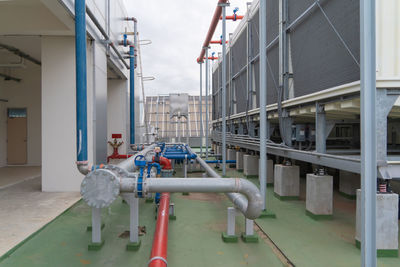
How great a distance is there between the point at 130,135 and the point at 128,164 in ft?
23.1

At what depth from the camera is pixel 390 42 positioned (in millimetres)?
2875

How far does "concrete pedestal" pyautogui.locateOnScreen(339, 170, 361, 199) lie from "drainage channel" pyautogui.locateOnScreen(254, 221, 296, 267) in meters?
2.49

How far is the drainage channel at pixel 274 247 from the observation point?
283 centimetres

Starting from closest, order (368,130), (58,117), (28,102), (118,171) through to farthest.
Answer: (368,130) < (118,171) < (58,117) < (28,102)

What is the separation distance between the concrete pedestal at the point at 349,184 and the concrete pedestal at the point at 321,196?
1504 millimetres

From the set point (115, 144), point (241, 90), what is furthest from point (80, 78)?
point (115, 144)

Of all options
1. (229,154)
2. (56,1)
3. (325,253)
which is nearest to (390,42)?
(325,253)

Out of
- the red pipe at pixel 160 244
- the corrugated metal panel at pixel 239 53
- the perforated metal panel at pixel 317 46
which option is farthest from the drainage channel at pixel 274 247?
the corrugated metal panel at pixel 239 53

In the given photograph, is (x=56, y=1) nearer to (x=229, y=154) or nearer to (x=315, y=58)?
(x=315, y=58)

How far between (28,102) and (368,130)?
1050cm

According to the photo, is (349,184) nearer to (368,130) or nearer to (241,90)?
(368,130)

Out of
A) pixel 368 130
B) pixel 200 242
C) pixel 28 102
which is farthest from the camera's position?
pixel 28 102

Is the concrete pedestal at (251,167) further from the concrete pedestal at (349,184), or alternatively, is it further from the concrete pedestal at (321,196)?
the concrete pedestal at (321,196)

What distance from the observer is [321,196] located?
4094 mm
